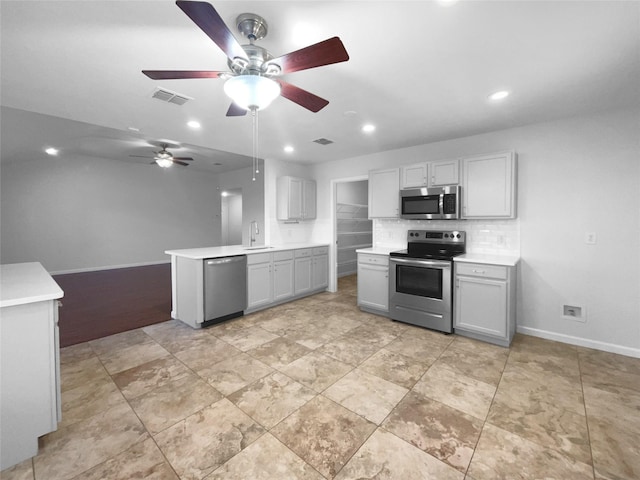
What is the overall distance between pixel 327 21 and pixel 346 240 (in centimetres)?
536

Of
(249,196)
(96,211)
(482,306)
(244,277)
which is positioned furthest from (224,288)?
(96,211)

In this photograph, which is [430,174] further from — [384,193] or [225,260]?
[225,260]

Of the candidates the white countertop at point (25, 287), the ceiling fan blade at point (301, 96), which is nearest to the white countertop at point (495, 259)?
the ceiling fan blade at point (301, 96)

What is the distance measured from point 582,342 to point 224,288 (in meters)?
4.25

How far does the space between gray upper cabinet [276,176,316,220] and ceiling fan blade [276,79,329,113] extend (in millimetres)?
2927

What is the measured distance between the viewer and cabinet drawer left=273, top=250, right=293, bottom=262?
427 centimetres

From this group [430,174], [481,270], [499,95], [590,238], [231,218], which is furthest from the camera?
[231,218]

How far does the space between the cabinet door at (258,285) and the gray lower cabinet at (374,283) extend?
143 cm

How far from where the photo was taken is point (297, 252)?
15.1 ft

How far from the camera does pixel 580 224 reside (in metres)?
2.96

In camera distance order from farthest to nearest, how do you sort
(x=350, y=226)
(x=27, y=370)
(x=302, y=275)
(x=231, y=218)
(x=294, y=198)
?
(x=231, y=218), (x=350, y=226), (x=294, y=198), (x=302, y=275), (x=27, y=370)

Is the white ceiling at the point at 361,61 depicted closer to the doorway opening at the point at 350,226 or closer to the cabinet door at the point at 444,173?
the cabinet door at the point at 444,173

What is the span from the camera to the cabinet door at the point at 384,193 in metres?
4.00

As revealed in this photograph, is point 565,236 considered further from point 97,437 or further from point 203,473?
point 97,437
